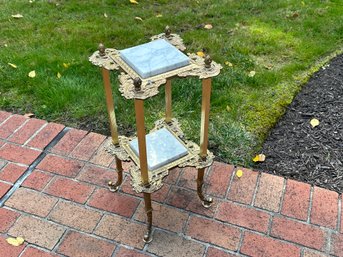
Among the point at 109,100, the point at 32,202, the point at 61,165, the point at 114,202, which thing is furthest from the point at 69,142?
the point at 109,100

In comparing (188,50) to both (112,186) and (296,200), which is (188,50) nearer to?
(112,186)

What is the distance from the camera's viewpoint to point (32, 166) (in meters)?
2.89

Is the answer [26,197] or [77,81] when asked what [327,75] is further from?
[26,197]

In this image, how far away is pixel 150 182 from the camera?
230 cm

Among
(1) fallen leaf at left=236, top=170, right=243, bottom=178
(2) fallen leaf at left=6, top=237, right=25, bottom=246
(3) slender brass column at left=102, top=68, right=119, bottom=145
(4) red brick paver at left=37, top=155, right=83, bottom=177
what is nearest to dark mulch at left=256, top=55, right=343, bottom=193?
(1) fallen leaf at left=236, top=170, right=243, bottom=178

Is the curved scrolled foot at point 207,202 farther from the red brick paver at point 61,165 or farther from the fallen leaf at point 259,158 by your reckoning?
the red brick paver at point 61,165

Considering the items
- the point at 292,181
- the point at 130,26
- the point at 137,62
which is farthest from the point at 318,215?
the point at 130,26

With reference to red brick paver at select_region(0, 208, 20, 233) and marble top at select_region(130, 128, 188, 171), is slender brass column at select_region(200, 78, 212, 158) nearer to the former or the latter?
marble top at select_region(130, 128, 188, 171)

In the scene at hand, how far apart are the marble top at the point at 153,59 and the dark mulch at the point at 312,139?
3.83 ft

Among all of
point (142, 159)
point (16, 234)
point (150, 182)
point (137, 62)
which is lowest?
point (16, 234)

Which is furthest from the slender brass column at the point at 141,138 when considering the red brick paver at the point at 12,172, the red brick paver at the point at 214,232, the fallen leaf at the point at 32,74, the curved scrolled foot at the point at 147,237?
the fallen leaf at the point at 32,74

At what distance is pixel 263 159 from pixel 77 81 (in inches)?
68.0

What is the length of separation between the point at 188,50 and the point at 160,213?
A: 6.29 ft

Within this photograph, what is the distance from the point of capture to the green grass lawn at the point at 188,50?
3254mm
